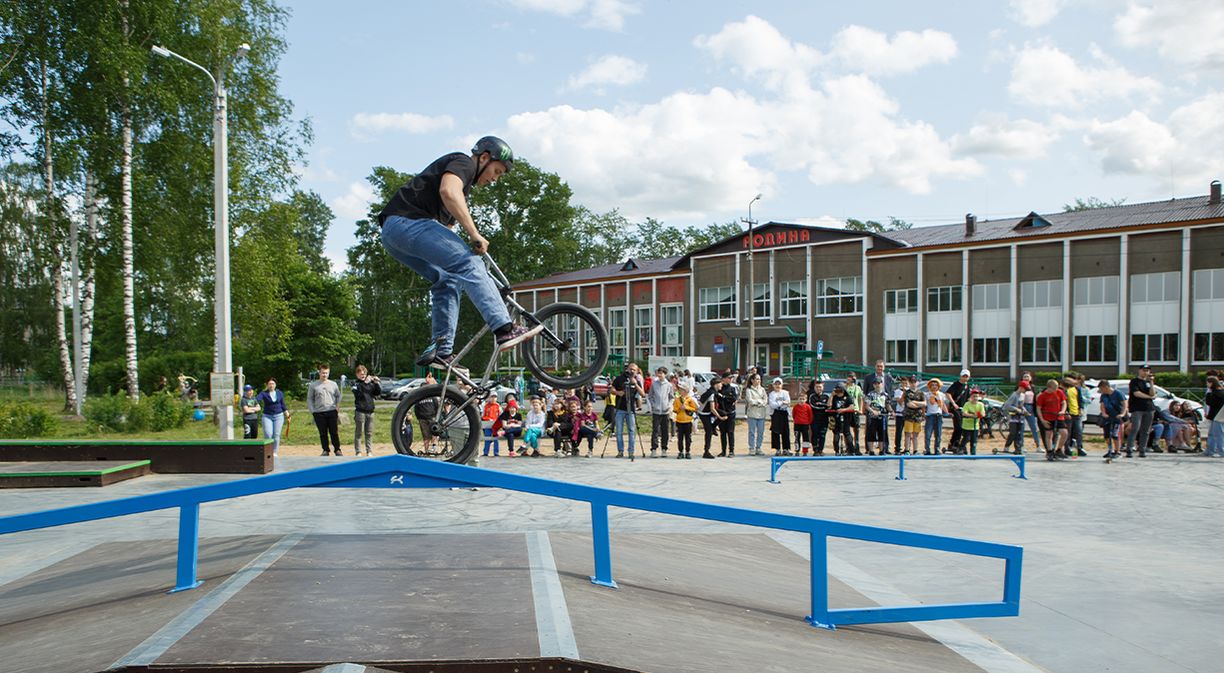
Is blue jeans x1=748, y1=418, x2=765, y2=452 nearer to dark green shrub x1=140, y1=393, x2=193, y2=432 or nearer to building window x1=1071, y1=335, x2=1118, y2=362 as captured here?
dark green shrub x1=140, y1=393, x2=193, y2=432

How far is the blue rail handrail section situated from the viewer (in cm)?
554

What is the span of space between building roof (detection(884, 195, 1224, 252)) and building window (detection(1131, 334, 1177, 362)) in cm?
596

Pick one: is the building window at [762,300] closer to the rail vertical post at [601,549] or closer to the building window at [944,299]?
the building window at [944,299]

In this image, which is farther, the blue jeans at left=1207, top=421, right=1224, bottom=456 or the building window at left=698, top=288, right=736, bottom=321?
the building window at left=698, top=288, right=736, bottom=321

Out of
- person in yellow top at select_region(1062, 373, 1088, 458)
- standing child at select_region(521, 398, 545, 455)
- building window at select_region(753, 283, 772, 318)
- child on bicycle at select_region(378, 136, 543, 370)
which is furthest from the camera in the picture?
building window at select_region(753, 283, 772, 318)

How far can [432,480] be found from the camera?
18.3 feet

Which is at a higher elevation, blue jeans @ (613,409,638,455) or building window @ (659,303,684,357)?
building window @ (659,303,684,357)

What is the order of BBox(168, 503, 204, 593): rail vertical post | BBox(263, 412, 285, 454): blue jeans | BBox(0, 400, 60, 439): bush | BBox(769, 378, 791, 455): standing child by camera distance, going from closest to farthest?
BBox(168, 503, 204, 593): rail vertical post < BBox(263, 412, 285, 454): blue jeans < BBox(769, 378, 791, 455): standing child < BBox(0, 400, 60, 439): bush

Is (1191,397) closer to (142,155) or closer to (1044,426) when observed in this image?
(1044,426)

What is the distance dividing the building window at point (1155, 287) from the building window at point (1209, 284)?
79cm

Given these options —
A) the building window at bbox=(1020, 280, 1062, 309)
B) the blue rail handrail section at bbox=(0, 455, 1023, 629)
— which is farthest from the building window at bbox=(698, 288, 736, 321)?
the blue rail handrail section at bbox=(0, 455, 1023, 629)

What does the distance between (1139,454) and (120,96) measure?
31010mm

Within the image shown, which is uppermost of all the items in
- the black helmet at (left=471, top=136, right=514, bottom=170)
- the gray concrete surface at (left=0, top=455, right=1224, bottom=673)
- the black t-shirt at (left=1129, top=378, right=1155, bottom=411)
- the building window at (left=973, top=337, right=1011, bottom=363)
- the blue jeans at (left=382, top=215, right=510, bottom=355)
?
the black helmet at (left=471, top=136, right=514, bottom=170)

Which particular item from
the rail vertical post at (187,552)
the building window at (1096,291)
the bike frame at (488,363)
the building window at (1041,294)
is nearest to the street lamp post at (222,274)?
the rail vertical post at (187,552)
